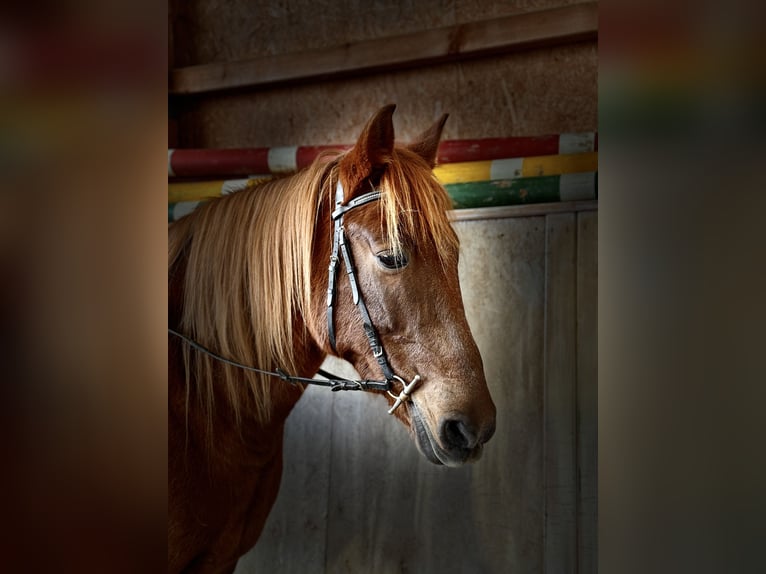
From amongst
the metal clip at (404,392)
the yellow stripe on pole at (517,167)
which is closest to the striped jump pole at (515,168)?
the yellow stripe on pole at (517,167)

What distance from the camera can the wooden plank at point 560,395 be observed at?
4.47ft

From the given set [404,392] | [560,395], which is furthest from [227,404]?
[560,395]

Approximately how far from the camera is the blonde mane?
104cm

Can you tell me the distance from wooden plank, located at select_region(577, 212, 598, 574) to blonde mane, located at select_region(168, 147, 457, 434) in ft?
1.59

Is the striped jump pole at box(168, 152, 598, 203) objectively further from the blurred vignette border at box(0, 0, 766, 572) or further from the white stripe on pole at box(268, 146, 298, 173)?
the blurred vignette border at box(0, 0, 766, 572)

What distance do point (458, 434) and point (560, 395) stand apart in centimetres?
51

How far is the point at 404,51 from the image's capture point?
162cm
